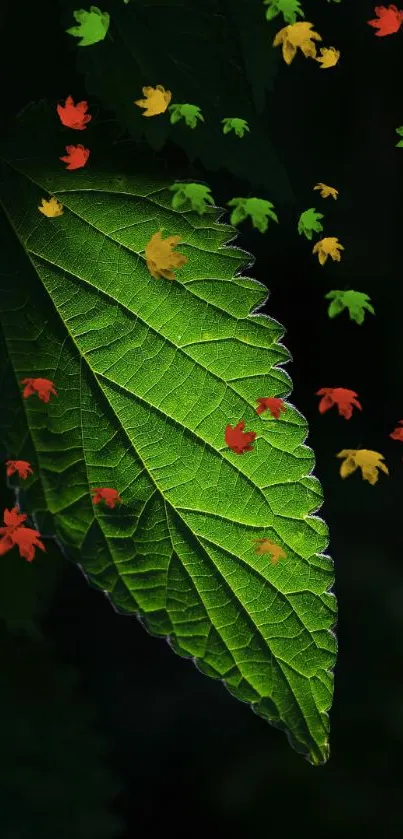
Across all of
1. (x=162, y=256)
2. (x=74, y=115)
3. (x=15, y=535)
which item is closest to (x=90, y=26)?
(x=74, y=115)

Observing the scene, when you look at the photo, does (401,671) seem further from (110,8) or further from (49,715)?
(110,8)

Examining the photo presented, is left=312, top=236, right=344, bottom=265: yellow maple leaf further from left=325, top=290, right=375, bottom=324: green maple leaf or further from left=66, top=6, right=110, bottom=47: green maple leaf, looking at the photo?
left=66, top=6, right=110, bottom=47: green maple leaf

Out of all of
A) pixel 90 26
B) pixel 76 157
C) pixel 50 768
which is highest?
pixel 90 26

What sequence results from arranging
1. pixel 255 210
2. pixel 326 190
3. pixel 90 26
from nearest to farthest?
pixel 90 26
pixel 255 210
pixel 326 190

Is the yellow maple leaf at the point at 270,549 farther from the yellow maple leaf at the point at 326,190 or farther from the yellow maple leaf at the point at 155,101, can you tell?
the yellow maple leaf at the point at 326,190

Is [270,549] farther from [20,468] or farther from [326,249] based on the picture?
[326,249]

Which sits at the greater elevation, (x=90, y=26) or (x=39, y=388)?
(x=90, y=26)

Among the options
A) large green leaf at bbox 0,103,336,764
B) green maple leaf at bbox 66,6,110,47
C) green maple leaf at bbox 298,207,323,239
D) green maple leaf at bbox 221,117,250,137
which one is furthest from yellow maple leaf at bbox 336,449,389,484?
green maple leaf at bbox 66,6,110,47
